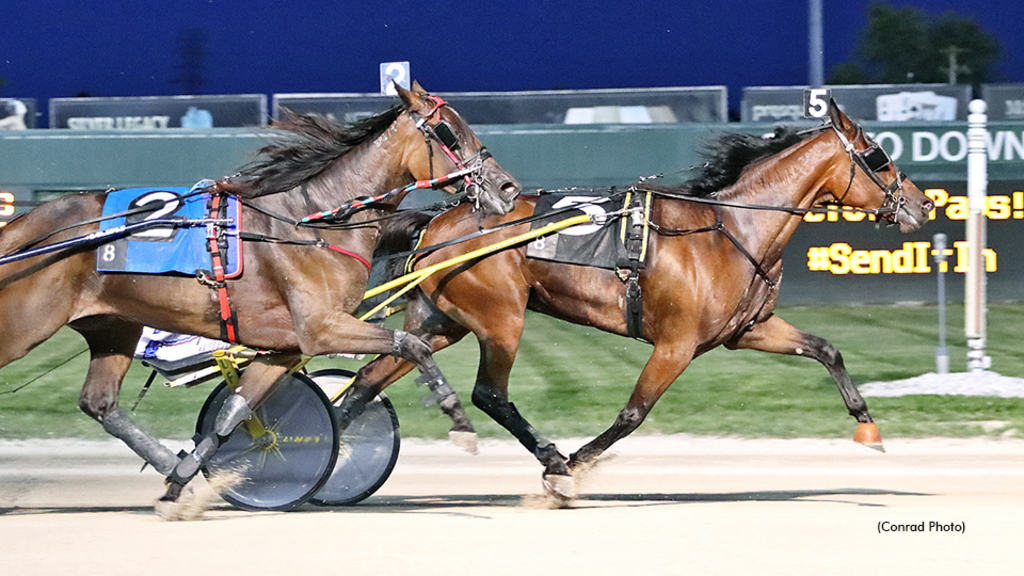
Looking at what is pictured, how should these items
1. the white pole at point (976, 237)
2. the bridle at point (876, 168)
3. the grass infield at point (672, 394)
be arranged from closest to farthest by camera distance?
the bridle at point (876, 168)
the grass infield at point (672, 394)
the white pole at point (976, 237)

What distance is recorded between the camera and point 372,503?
589cm

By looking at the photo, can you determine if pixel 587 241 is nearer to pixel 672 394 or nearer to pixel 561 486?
pixel 561 486

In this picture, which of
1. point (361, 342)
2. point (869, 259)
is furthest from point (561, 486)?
point (869, 259)

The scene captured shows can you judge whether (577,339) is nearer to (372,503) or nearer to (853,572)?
(372,503)

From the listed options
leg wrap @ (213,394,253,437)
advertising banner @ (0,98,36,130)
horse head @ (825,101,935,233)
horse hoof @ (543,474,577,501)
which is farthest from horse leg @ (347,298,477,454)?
advertising banner @ (0,98,36,130)

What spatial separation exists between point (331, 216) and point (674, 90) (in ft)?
30.4

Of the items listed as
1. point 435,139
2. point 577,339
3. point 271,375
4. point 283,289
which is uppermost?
point 435,139

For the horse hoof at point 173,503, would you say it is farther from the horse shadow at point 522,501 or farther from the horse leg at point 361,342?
the horse leg at point 361,342

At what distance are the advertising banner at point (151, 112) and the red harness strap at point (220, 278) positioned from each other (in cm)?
899

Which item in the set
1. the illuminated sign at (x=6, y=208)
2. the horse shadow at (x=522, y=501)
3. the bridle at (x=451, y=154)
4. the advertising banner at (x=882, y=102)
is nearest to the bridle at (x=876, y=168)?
the horse shadow at (x=522, y=501)

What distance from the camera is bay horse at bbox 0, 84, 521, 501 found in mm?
4977

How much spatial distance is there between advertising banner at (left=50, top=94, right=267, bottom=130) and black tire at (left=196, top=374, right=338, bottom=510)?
8.73 meters

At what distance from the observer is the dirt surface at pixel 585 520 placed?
4.29 metres

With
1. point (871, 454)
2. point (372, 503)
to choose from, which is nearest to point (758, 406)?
point (871, 454)
